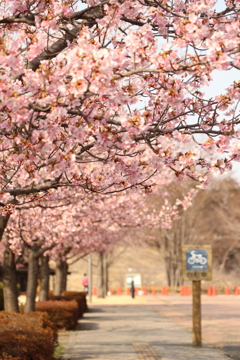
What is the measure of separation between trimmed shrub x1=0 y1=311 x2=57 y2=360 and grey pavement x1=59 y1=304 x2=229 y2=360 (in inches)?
76.8

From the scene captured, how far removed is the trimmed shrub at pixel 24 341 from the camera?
913cm

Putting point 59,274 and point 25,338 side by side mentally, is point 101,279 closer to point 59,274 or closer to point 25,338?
point 59,274

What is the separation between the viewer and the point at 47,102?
6340 mm

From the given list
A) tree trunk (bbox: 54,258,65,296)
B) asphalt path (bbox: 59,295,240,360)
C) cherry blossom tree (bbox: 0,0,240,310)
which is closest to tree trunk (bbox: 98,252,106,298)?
tree trunk (bbox: 54,258,65,296)

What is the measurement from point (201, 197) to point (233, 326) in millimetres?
36132

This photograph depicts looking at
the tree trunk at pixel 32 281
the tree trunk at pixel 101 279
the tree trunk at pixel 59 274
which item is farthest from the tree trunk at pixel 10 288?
the tree trunk at pixel 101 279

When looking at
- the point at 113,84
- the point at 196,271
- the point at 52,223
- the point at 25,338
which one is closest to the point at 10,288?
the point at 52,223

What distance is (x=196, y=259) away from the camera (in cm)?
1595

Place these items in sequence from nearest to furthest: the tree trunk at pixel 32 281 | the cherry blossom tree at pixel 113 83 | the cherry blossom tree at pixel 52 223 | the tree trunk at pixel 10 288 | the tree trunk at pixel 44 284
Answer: the cherry blossom tree at pixel 113 83
the tree trunk at pixel 10 288
the cherry blossom tree at pixel 52 223
the tree trunk at pixel 32 281
the tree trunk at pixel 44 284

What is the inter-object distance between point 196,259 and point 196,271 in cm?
34

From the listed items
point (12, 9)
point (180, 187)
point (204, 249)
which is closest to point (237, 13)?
point (12, 9)

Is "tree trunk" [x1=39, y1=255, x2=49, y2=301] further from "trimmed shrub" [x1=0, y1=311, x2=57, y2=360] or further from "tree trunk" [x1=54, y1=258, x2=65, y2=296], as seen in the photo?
"trimmed shrub" [x1=0, y1=311, x2=57, y2=360]

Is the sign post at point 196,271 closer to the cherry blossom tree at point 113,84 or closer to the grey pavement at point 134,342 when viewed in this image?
the grey pavement at point 134,342

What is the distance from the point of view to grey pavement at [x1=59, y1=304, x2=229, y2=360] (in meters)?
13.5
